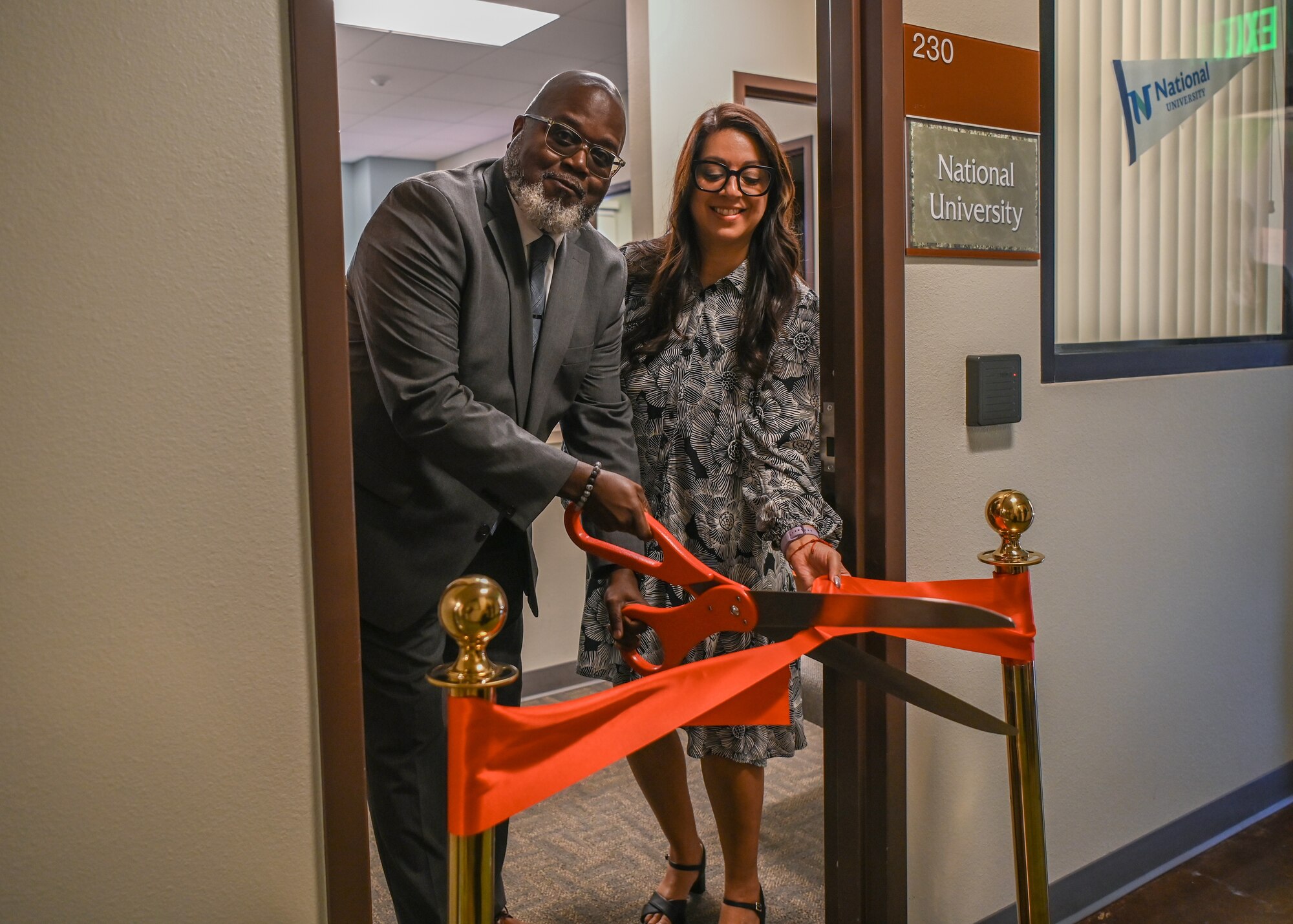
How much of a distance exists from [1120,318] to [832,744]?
43.4 inches

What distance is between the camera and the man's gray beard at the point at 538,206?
68.4 inches

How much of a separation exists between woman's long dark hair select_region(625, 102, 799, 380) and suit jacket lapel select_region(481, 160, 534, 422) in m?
0.32

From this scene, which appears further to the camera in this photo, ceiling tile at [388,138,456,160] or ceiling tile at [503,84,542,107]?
ceiling tile at [388,138,456,160]

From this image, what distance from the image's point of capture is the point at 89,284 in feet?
3.34

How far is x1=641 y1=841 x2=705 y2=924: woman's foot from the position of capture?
213cm

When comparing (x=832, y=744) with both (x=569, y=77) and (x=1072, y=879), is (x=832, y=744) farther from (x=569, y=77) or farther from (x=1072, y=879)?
(x=569, y=77)

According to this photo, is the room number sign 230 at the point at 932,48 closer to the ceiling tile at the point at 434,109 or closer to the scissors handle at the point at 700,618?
the scissors handle at the point at 700,618

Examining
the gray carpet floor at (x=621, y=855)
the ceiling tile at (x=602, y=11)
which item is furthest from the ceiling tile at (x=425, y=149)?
the gray carpet floor at (x=621, y=855)

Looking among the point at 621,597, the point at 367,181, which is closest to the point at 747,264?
the point at 621,597

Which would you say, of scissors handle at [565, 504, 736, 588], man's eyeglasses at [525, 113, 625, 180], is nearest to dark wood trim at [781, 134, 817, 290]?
man's eyeglasses at [525, 113, 625, 180]

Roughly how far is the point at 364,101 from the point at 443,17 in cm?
234

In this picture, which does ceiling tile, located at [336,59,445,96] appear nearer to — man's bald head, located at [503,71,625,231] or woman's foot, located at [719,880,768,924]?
man's bald head, located at [503,71,625,231]

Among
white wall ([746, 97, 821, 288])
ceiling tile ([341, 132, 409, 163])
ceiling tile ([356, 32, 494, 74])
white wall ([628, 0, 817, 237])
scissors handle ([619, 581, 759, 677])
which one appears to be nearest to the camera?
scissors handle ([619, 581, 759, 677])

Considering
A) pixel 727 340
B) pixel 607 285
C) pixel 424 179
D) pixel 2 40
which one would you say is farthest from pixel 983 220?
pixel 2 40
